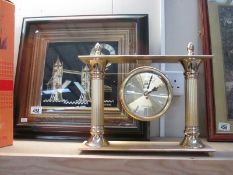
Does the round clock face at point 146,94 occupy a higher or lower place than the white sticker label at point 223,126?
higher

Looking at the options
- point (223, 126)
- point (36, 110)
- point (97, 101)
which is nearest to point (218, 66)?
point (223, 126)

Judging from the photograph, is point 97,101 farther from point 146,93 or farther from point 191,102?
point 191,102

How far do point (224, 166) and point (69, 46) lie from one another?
21.9 inches

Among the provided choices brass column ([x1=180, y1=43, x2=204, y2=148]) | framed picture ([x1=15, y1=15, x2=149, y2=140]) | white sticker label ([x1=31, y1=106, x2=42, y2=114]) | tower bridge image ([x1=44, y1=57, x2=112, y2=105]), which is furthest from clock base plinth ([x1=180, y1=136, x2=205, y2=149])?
white sticker label ([x1=31, y1=106, x2=42, y2=114])

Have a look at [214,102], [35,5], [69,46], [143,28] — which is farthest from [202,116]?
[35,5]

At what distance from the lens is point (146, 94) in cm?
77

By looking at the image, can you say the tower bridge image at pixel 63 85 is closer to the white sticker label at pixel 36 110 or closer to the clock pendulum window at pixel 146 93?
the white sticker label at pixel 36 110

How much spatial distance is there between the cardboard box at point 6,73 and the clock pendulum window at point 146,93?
0.20m

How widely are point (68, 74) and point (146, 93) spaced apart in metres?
0.28

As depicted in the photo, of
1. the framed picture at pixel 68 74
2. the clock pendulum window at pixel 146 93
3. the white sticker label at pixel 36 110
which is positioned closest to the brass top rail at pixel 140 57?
the clock pendulum window at pixel 146 93

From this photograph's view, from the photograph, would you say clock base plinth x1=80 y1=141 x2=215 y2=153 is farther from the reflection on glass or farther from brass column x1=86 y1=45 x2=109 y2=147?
the reflection on glass

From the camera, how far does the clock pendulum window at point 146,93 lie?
2.44 ft

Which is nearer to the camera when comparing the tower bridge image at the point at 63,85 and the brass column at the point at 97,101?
the brass column at the point at 97,101

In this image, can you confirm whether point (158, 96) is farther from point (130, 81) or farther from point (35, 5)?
point (35, 5)
